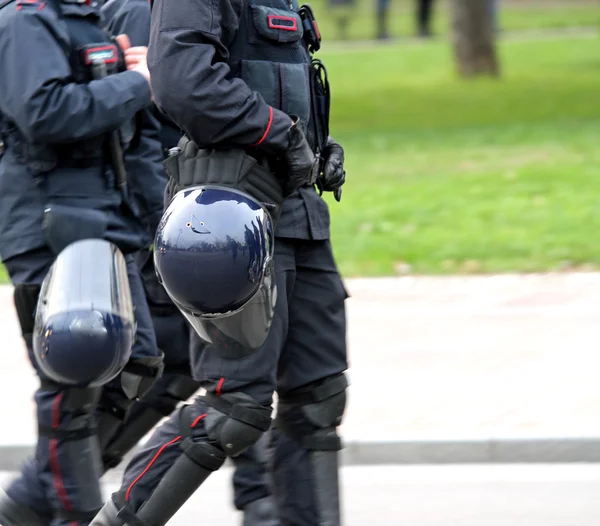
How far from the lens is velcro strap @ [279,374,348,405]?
3738mm

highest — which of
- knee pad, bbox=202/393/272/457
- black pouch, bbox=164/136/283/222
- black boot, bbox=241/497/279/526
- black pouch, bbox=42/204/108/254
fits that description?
black pouch, bbox=164/136/283/222

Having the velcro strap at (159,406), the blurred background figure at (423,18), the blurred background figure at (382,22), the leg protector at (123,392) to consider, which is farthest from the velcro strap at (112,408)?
the blurred background figure at (423,18)

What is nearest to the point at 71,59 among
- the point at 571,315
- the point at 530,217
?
the point at 571,315

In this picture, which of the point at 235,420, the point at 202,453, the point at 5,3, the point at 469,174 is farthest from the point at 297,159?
the point at 469,174

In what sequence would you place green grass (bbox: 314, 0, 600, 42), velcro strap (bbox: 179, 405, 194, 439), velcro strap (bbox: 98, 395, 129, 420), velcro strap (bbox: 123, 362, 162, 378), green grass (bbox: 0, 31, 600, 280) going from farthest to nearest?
green grass (bbox: 314, 0, 600, 42) → green grass (bbox: 0, 31, 600, 280) → velcro strap (bbox: 98, 395, 129, 420) → velcro strap (bbox: 123, 362, 162, 378) → velcro strap (bbox: 179, 405, 194, 439)

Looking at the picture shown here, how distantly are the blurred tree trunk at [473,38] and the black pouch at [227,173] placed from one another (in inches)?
689

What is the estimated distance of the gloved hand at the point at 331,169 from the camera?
3.79 m

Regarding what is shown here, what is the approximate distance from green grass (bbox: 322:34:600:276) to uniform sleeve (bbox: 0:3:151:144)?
4.64m

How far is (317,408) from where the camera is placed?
3.74 metres

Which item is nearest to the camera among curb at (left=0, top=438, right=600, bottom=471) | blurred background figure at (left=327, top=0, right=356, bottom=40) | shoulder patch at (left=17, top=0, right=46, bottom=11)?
shoulder patch at (left=17, top=0, right=46, bottom=11)

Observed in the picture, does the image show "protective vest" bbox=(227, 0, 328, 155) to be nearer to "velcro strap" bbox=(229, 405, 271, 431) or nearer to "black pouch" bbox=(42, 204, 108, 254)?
"black pouch" bbox=(42, 204, 108, 254)

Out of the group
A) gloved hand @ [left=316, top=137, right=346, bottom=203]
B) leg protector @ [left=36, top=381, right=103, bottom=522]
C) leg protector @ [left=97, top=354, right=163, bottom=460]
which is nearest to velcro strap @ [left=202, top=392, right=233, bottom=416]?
leg protector @ [left=36, top=381, right=103, bottom=522]

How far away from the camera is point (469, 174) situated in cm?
1153

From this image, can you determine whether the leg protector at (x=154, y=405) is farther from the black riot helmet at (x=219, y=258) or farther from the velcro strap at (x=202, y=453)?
the black riot helmet at (x=219, y=258)
